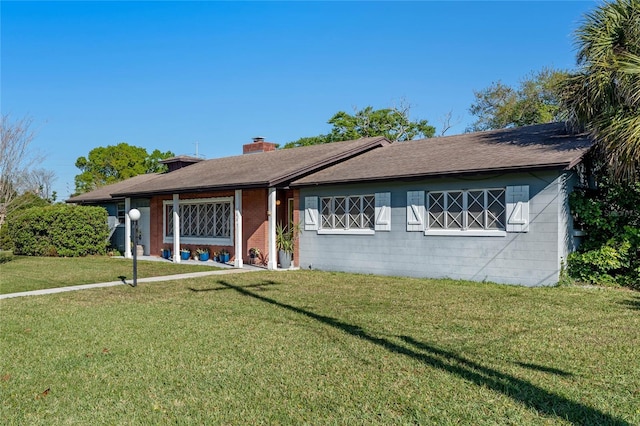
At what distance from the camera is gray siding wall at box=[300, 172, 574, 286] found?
36.8 feet

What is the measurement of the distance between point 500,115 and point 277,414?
34.7 metres

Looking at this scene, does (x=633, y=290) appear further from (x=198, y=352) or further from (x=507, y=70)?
(x=507, y=70)

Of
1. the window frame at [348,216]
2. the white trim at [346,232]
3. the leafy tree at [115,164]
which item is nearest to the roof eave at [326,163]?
the window frame at [348,216]

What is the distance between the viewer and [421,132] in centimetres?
3866

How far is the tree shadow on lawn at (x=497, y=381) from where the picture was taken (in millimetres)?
4105

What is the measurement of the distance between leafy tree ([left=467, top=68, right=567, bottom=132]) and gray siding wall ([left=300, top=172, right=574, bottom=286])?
68.7 ft

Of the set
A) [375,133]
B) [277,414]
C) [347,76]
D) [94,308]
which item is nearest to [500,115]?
[375,133]

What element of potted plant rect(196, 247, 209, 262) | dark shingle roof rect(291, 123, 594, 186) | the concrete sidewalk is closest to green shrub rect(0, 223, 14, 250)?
potted plant rect(196, 247, 209, 262)

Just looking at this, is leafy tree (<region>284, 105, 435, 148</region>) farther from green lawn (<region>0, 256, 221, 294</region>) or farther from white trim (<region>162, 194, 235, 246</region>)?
green lawn (<region>0, 256, 221, 294</region>)

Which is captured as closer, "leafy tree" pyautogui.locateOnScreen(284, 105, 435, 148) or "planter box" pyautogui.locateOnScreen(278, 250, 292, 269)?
"planter box" pyautogui.locateOnScreen(278, 250, 292, 269)

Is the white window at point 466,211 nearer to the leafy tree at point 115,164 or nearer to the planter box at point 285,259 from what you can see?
the planter box at point 285,259

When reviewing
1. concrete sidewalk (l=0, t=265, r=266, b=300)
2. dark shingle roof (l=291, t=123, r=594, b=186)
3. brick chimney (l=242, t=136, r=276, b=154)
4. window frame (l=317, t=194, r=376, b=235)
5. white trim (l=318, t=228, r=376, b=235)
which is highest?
brick chimney (l=242, t=136, r=276, b=154)

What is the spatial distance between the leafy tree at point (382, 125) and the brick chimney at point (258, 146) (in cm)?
1486

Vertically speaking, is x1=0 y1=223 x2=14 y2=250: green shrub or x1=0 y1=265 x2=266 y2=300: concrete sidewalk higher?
x1=0 y1=223 x2=14 y2=250: green shrub
